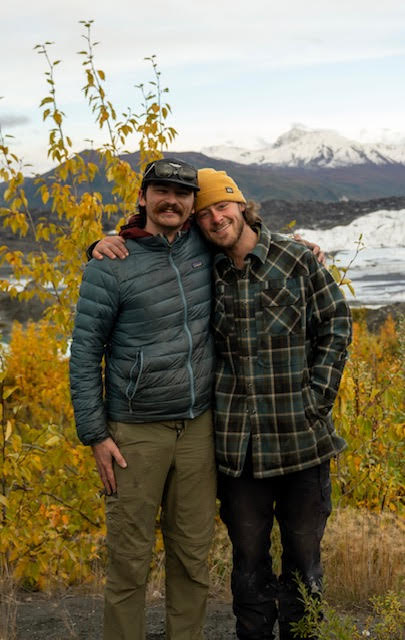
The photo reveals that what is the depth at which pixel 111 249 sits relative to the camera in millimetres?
2674

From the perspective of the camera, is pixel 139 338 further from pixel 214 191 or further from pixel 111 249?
pixel 214 191

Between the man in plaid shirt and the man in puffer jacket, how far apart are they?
0.31ft

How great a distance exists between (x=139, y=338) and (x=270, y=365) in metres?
0.54

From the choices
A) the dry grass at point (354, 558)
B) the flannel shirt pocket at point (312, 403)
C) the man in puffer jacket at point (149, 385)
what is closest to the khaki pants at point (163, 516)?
the man in puffer jacket at point (149, 385)

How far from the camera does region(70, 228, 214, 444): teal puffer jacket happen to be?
2645mm

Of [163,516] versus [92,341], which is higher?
[92,341]

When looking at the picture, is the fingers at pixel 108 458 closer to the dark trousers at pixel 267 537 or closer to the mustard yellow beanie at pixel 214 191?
the dark trousers at pixel 267 537

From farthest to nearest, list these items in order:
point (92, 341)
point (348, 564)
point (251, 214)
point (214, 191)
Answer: point (348, 564)
point (251, 214)
point (214, 191)
point (92, 341)

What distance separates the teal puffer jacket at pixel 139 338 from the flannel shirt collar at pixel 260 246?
0.15 meters

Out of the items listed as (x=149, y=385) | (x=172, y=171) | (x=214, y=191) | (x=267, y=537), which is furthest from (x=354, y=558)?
(x=172, y=171)

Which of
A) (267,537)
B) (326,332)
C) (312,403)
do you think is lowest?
(267,537)

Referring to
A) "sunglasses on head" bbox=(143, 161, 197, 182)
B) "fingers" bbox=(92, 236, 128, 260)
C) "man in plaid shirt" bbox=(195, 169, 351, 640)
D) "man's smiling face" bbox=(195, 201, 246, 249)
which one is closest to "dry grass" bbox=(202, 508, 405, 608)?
"man in plaid shirt" bbox=(195, 169, 351, 640)

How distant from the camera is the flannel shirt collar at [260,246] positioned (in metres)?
2.77

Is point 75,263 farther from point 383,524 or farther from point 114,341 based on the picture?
point 383,524
